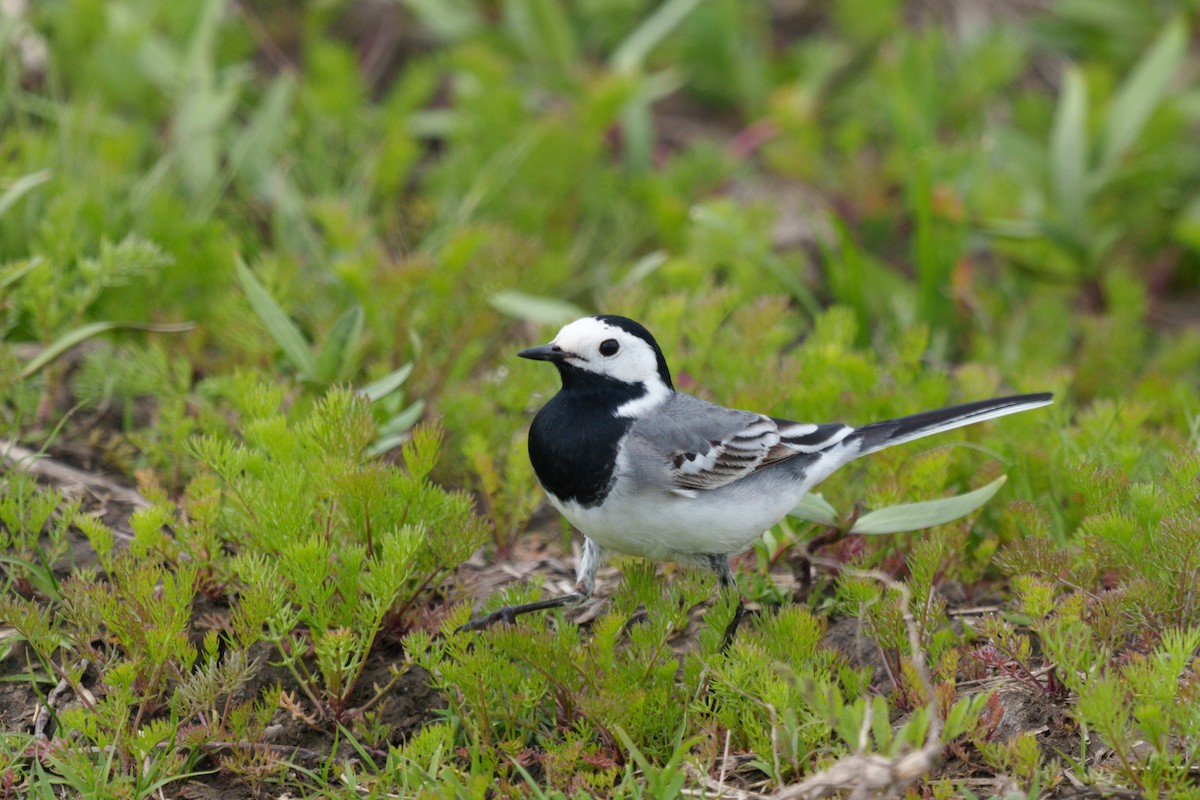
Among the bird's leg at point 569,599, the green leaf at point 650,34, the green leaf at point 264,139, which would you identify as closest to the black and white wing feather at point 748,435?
the bird's leg at point 569,599

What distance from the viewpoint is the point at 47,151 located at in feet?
17.8

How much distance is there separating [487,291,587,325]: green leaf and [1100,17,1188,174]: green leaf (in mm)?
3141

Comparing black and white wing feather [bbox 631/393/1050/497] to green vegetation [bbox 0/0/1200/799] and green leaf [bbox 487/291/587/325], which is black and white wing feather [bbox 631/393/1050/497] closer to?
green vegetation [bbox 0/0/1200/799]

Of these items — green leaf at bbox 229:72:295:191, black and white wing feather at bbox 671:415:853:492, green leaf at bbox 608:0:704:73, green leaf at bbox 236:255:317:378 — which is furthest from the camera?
green leaf at bbox 608:0:704:73

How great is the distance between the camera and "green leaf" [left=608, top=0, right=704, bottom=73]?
7.11m

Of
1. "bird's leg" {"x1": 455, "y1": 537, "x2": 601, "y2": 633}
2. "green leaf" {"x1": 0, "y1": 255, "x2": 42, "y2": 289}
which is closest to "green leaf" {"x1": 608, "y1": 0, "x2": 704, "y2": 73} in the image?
"green leaf" {"x1": 0, "y1": 255, "x2": 42, "y2": 289}

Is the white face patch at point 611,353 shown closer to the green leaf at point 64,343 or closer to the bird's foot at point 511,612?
the bird's foot at point 511,612

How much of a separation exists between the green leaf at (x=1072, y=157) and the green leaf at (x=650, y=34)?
218 cm

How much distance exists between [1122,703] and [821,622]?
2.78 ft

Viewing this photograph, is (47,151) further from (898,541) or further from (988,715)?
(988,715)

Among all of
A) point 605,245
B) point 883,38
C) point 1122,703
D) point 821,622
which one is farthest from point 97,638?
point 883,38

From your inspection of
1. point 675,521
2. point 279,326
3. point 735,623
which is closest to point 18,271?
point 279,326

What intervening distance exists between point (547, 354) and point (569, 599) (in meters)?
0.75

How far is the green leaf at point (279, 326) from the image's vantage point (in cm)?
439
